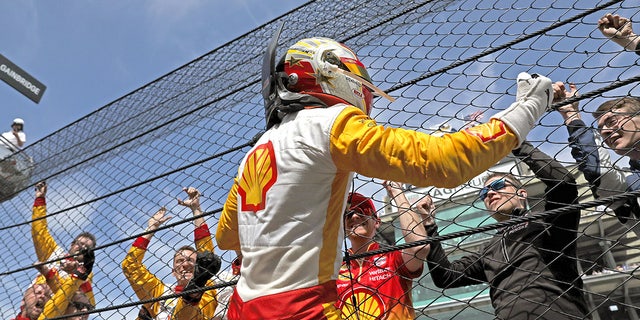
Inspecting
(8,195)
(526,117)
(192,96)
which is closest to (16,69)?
(8,195)

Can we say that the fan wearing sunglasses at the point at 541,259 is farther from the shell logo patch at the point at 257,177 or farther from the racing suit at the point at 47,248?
the racing suit at the point at 47,248

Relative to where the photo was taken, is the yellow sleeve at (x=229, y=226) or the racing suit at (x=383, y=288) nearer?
the yellow sleeve at (x=229, y=226)

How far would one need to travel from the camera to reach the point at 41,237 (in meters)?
2.89

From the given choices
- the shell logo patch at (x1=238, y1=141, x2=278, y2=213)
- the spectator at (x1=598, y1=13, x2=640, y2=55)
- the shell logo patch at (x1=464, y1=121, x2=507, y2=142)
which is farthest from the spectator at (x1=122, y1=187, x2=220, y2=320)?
the spectator at (x1=598, y1=13, x2=640, y2=55)

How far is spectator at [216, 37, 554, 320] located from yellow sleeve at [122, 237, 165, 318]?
1393mm

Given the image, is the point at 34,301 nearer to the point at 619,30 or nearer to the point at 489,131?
the point at 489,131

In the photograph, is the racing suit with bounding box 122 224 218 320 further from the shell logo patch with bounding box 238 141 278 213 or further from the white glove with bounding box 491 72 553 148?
the white glove with bounding box 491 72 553 148

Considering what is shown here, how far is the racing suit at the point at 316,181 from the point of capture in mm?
1039

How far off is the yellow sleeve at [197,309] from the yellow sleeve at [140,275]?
1.17ft

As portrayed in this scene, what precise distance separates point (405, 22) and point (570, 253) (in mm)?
1048

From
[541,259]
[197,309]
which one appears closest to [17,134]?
[197,309]

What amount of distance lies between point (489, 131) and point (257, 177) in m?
0.52

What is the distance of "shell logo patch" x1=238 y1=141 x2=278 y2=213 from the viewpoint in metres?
1.20

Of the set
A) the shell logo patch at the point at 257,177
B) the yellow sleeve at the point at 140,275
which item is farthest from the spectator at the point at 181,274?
the shell logo patch at the point at 257,177
